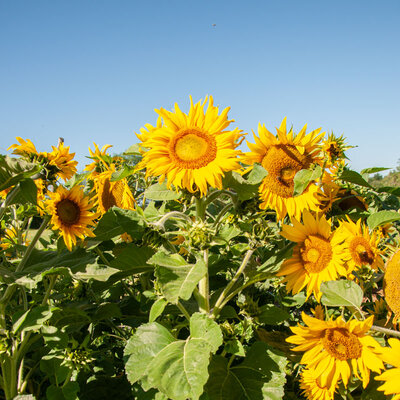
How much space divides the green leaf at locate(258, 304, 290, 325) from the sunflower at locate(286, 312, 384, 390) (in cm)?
19

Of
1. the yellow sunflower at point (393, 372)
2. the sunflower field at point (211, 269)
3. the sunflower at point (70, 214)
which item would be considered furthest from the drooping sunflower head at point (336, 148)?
the sunflower at point (70, 214)

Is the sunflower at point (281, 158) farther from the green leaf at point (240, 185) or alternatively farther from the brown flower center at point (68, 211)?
the brown flower center at point (68, 211)

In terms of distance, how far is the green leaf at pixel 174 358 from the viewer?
1.41 metres

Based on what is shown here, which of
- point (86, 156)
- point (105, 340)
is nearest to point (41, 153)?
point (86, 156)

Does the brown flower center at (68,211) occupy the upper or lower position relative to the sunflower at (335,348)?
upper

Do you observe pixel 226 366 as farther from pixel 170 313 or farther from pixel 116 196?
pixel 116 196

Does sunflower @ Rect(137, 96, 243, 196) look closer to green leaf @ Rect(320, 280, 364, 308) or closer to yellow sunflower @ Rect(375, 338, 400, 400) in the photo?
green leaf @ Rect(320, 280, 364, 308)

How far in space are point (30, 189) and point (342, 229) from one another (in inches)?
58.9

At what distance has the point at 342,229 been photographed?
5.97 feet

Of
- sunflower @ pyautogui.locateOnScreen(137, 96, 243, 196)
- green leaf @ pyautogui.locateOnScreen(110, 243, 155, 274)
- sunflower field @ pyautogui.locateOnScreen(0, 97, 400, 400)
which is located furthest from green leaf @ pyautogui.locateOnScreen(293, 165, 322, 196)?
green leaf @ pyautogui.locateOnScreen(110, 243, 155, 274)

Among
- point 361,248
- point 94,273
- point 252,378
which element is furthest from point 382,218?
point 94,273

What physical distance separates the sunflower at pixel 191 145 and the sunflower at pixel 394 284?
2.51 ft

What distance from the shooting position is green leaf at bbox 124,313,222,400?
4.62 feet

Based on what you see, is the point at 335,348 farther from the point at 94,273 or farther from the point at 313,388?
the point at 94,273
